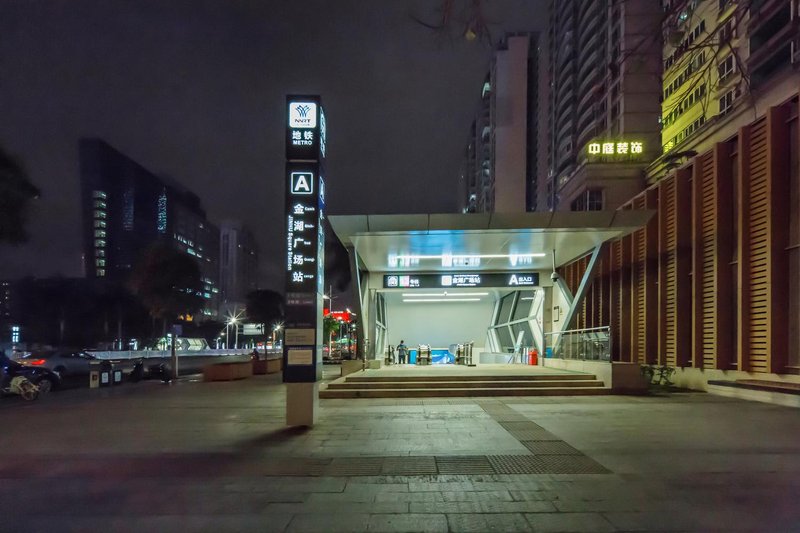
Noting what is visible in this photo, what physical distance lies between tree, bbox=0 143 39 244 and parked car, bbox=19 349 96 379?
7.54m

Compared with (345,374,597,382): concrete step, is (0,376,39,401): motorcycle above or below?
below

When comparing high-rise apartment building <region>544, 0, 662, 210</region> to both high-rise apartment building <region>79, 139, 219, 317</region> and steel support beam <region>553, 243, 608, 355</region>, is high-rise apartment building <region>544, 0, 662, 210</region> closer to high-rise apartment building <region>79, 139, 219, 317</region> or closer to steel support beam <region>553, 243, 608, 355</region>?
steel support beam <region>553, 243, 608, 355</region>

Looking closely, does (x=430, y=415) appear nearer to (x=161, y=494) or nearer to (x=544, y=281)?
(x=161, y=494)

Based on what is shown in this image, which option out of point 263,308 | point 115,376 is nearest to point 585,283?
point 115,376

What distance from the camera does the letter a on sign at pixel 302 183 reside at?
1143cm

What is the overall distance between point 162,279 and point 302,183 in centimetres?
2727

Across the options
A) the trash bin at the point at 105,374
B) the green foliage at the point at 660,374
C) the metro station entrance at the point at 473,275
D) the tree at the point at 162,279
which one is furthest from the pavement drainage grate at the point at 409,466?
the tree at the point at 162,279

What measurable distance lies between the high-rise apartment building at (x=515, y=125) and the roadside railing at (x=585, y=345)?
8416 centimetres

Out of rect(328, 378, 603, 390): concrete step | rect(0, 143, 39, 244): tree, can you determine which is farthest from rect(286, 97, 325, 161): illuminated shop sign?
rect(0, 143, 39, 244): tree

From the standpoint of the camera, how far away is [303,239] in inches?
444

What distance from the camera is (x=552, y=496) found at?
6.54m

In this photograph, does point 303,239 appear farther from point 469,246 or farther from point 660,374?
point 660,374

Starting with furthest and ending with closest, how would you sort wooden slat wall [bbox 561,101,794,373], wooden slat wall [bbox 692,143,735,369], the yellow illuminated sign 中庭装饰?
the yellow illuminated sign 中庭装饰, wooden slat wall [bbox 692,143,735,369], wooden slat wall [bbox 561,101,794,373]

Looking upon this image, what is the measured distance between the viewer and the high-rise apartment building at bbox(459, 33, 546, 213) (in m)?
107
